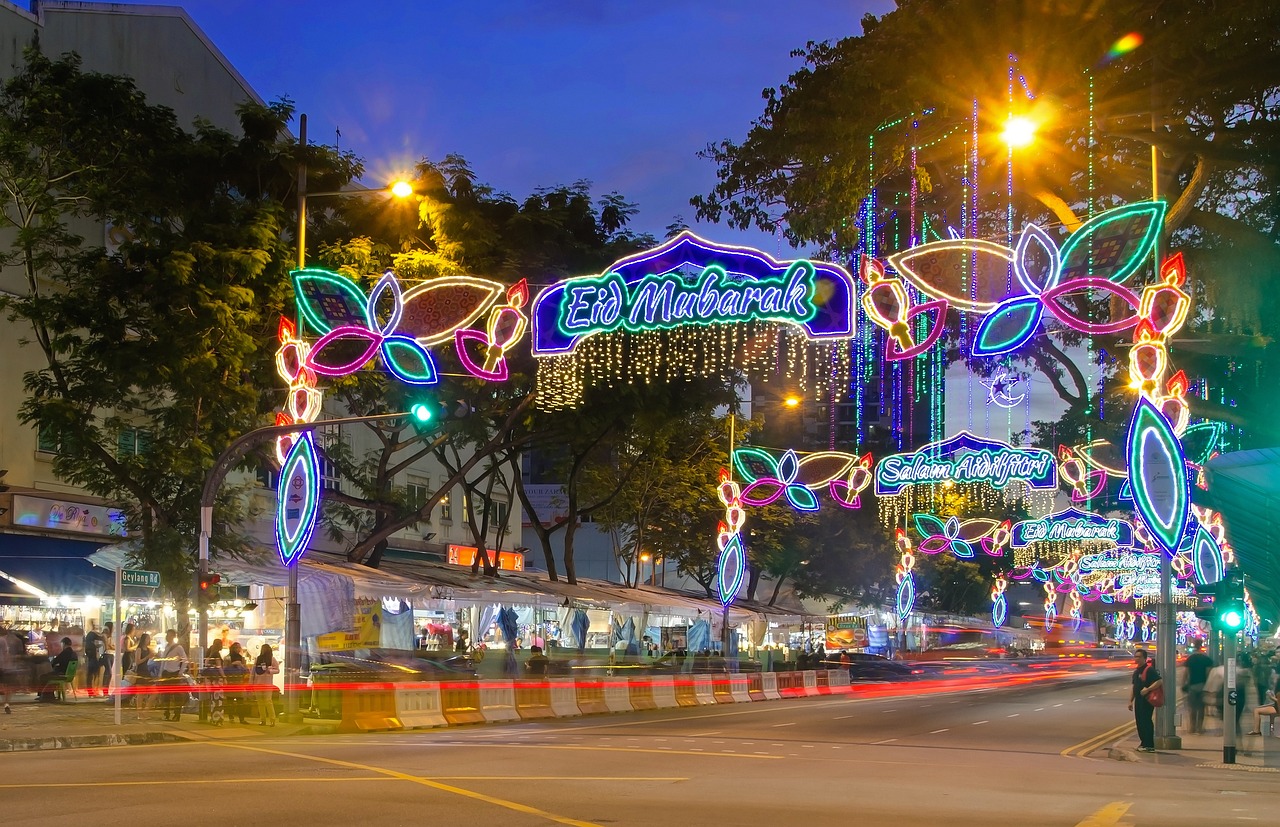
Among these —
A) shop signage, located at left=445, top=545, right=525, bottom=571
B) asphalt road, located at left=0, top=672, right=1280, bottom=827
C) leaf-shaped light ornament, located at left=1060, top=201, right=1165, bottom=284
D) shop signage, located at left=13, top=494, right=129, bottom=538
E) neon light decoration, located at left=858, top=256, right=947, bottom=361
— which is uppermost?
leaf-shaped light ornament, located at left=1060, top=201, right=1165, bottom=284

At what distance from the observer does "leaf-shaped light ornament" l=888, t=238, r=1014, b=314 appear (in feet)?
71.3

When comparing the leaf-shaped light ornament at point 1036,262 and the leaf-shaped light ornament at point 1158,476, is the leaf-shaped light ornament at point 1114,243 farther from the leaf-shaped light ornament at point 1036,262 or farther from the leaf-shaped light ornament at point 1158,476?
the leaf-shaped light ornament at point 1158,476

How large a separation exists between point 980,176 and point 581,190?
13.1 m

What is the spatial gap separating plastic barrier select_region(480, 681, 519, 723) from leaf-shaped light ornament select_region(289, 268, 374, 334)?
8.29 metres

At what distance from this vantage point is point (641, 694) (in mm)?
35188

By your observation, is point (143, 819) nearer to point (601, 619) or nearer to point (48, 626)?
point (48, 626)

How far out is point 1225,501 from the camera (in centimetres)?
2139

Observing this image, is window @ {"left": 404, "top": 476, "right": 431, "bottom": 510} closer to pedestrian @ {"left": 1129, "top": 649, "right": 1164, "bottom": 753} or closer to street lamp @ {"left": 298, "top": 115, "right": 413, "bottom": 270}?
street lamp @ {"left": 298, "top": 115, "right": 413, "bottom": 270}

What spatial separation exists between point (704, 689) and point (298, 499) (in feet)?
51.8

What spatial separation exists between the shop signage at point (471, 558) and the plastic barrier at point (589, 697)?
18527 millimetres

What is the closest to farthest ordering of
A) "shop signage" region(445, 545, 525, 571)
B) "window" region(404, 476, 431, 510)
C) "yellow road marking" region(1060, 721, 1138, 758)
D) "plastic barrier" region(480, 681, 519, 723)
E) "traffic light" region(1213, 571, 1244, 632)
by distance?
"traffic light" region(1213, 571, 1244, 632) < "yellow road marking" region(1060, 721, 1138, 758) < "plastic barrier" region(480, 681, 519, 723) < "window" region(404, 476, 431, 510) < "shop signage" region(445, 545, 525, 571)

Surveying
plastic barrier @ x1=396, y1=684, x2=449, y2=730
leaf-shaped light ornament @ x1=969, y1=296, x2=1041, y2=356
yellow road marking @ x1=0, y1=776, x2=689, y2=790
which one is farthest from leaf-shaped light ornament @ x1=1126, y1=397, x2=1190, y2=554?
plastic barrier @ x1=396, y1=684, x2=449, y2=730

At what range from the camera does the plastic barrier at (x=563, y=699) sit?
103 feet

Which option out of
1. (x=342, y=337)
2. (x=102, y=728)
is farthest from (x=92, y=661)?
(x=342, y=337)
